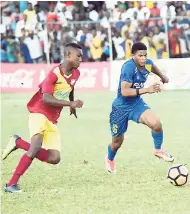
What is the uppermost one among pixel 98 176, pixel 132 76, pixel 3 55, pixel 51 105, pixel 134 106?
pixel 132 76

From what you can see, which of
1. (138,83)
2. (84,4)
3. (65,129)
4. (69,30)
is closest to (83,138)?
(65,129)

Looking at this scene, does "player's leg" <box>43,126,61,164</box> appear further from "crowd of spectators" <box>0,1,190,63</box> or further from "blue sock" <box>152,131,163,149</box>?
"crowd of spectators" <box>0,1,190,63</box>

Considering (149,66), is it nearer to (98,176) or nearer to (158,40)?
(98,176)

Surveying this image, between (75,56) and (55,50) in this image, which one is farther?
(55,50)

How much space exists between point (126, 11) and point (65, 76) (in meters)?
16.6

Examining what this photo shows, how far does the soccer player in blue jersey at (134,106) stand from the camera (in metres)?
9.77

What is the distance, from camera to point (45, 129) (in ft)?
29.4

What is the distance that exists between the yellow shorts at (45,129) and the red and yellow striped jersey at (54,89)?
7cm

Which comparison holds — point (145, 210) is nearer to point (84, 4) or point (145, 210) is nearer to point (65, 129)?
A: point (65, 129)

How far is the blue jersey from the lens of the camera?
9828mm

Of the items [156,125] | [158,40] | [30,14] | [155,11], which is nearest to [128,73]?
[156,125]

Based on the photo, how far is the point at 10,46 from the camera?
25312mm

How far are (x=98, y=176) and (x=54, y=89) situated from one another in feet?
4.94

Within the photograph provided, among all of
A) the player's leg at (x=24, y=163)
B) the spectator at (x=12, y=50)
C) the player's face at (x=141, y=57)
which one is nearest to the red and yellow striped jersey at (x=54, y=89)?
the player's leg at (x=24, y=163)
